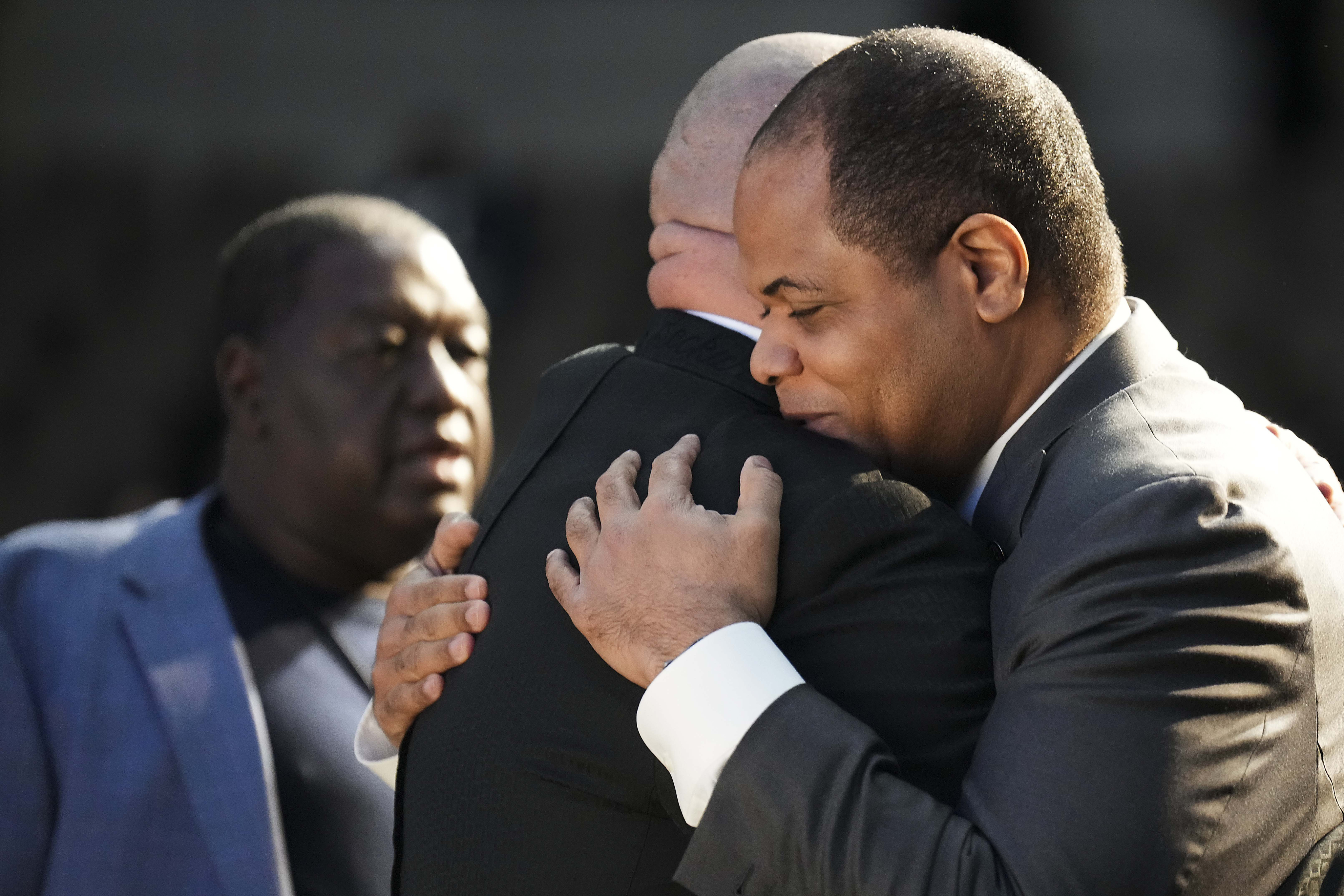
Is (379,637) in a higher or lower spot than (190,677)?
higher

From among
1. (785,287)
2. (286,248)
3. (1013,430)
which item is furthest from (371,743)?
(286,248)

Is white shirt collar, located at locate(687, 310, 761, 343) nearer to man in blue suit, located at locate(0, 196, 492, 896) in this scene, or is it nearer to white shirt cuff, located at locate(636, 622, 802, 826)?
white shirt cuff, located at locate(636, 622, 802, 826)

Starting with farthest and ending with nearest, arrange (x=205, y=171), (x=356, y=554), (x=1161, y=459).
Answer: (x=205, y=171) → (x=356, y=554) → (x=1161, y=459)

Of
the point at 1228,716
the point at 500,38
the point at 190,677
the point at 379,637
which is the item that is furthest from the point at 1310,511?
the point at 500,38

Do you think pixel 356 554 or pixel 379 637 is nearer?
pixel 379 637

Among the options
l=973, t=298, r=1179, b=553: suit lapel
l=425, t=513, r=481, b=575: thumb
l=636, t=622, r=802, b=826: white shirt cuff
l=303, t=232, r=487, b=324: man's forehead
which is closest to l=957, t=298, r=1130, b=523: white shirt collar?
l=973, t=298, r=1179, b=553: suit lapel

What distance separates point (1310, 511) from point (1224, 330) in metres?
6.24

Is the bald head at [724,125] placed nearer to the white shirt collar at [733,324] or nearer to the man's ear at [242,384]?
the white shirt collar at [733,324]

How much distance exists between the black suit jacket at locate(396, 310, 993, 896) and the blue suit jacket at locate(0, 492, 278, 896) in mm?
1199

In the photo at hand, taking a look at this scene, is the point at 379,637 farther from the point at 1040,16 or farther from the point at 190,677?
the point at 1040,16

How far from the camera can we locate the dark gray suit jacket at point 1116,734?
1.33 m

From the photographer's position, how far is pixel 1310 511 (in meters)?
1.61

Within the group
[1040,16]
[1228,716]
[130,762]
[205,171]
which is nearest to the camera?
[1228,716]

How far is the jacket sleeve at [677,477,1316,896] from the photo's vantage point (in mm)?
1323
